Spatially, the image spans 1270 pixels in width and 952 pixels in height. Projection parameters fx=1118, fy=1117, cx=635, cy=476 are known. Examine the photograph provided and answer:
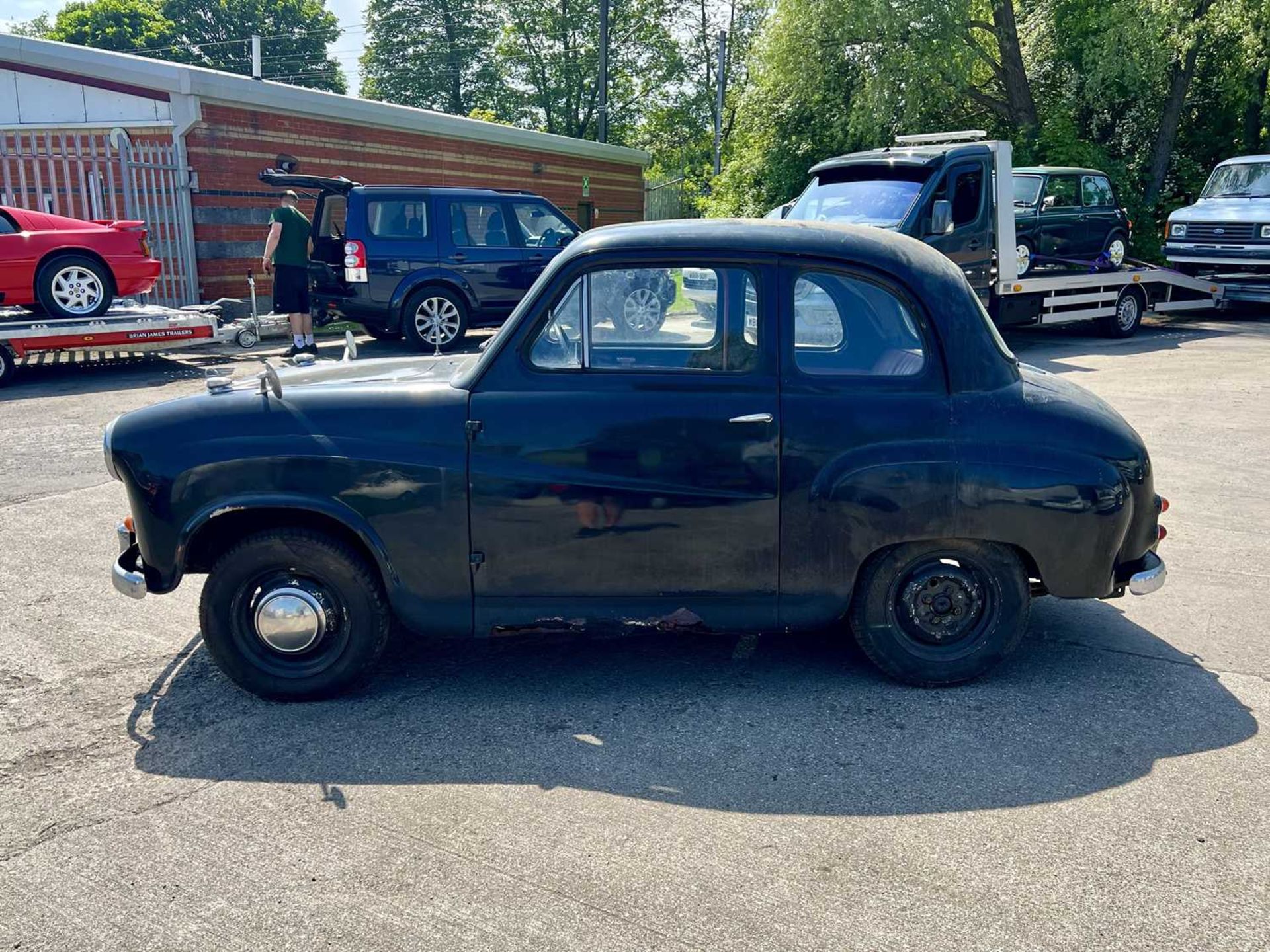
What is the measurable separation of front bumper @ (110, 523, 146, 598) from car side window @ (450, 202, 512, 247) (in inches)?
382

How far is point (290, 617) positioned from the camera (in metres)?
4.35

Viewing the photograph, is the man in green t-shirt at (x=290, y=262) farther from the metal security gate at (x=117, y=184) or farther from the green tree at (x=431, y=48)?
the green tree at (x=431, y=48)

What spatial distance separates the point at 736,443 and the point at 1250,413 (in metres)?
7.90

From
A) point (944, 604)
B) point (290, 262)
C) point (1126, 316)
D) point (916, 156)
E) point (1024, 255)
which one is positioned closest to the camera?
point (944, 604)

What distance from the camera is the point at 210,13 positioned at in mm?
59312

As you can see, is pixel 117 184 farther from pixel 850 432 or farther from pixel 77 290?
pixel 850 432

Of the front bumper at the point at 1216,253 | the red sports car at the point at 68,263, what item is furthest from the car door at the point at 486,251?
the front bumper at the point at 1216,253

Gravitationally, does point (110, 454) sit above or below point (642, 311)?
below

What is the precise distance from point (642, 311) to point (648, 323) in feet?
0.17

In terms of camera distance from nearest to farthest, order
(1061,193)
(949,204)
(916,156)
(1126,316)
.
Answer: (949,204)
(916,156)
(1126,316)
(1061,193)

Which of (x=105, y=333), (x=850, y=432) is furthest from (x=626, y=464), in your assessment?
(x=105, y=333)

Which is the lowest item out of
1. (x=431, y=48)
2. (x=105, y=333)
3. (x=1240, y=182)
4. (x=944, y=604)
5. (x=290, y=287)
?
(x=944, y=604)

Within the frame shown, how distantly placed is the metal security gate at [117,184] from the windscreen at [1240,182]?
16.9 metres

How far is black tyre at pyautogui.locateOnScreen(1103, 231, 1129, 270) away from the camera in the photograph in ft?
56.0
